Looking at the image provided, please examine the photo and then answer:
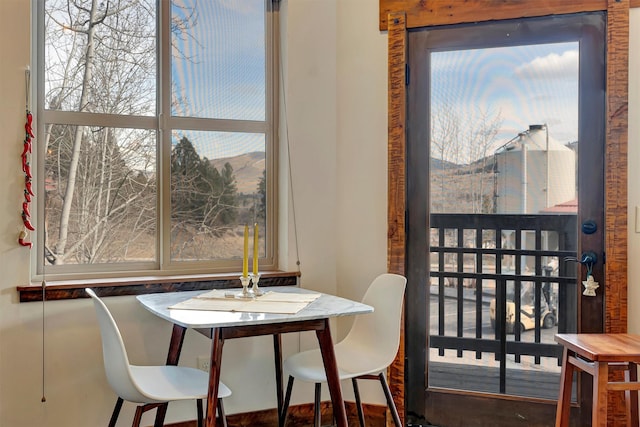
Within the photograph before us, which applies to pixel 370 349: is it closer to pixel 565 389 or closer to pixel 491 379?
pixel 491 379

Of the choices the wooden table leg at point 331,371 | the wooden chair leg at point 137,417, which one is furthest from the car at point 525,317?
the wooden chair leg at point 137,417

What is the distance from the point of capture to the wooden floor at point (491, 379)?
257 centimetres

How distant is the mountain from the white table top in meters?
0.71

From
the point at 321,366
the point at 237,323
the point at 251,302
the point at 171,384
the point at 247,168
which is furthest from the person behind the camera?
the point at 247,168

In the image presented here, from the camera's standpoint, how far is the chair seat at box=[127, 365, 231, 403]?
6.28ft

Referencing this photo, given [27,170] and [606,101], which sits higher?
[606,101]

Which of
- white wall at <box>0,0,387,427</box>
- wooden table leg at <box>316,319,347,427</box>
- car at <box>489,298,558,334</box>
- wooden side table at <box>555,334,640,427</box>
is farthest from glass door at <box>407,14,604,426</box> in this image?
wooden table leg at <box>316,319,347,427</box>

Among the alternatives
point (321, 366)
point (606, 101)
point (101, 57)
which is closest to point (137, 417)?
point (321, 366)

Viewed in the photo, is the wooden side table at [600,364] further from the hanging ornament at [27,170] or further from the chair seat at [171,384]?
the hanging ornament at [27,170]

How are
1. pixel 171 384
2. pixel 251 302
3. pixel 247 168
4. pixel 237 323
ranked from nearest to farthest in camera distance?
pixel 237 323, pixel 171 384, pixel 251 302, pixel 247 168

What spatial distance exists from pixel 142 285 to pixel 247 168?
0.80m

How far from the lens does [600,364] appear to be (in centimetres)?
186

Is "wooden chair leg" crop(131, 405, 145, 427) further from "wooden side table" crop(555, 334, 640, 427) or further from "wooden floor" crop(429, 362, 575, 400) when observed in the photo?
"wooden side table" crop(555, 334, 640, 427)

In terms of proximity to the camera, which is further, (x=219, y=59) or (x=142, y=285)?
(x=219, y=59)
